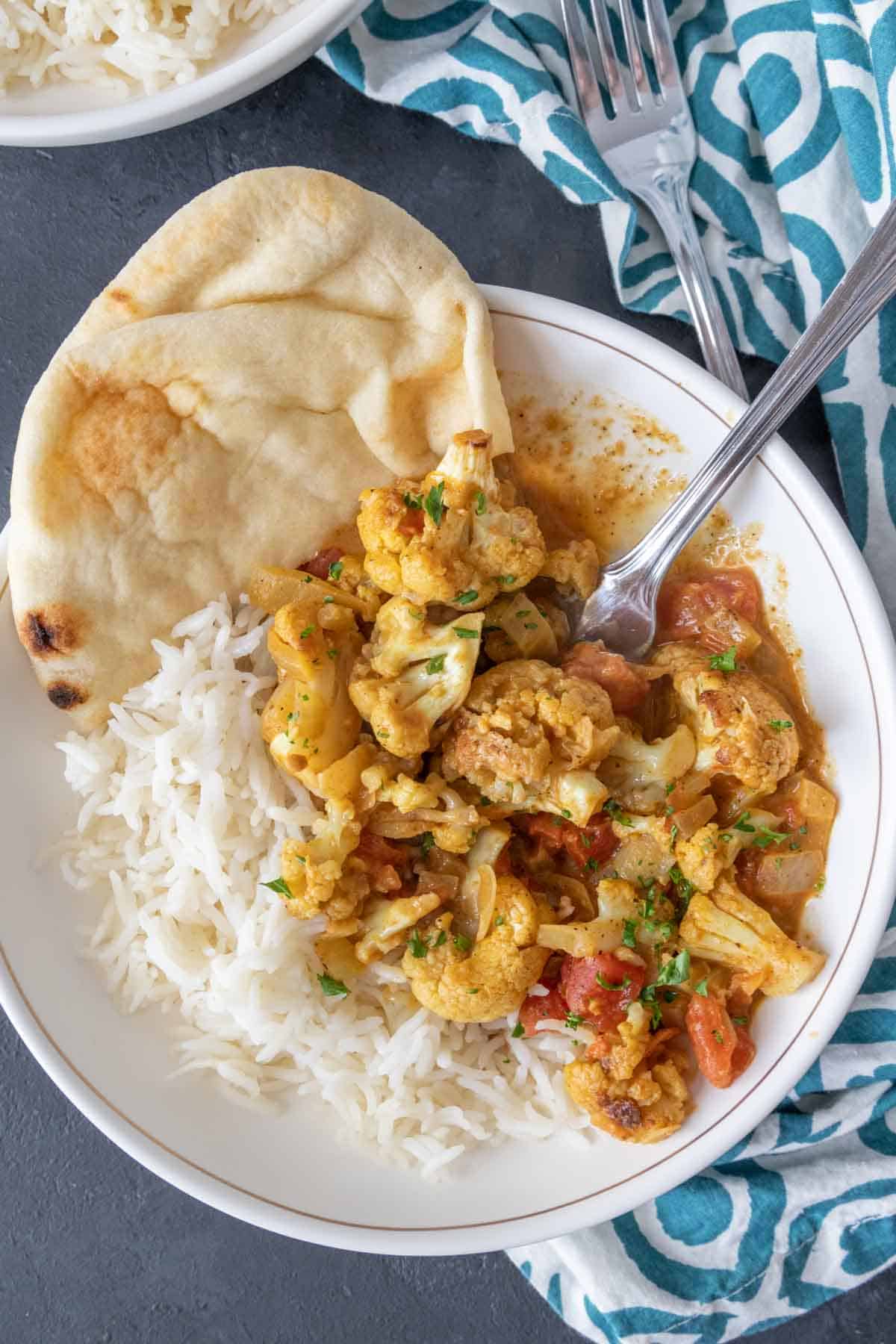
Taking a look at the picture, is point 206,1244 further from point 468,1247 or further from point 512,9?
point 512,9

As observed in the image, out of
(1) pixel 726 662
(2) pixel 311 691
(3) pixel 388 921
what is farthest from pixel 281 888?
(1) pixel 726 662

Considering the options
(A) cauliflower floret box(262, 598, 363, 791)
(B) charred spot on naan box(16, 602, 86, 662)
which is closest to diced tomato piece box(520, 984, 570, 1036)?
(A) cauliflower floret box(262, 598, 363, 791)

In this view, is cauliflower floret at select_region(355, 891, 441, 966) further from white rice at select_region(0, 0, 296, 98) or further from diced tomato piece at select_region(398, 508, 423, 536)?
white rice at select_region(0, 0, 296, 98)

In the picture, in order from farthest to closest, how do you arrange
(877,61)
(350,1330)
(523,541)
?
(350,1330), (877,61), (523,541)

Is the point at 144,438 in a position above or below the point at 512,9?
below

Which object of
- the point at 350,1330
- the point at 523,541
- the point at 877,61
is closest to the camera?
the point at 523,541

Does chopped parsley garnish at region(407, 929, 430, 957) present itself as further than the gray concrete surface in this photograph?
No

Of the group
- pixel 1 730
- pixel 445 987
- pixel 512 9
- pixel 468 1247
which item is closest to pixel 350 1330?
pixel 468 1247
